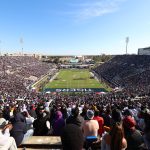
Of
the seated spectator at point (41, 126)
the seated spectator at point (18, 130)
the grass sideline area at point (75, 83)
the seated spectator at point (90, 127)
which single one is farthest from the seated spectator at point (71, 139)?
the grass sideline area at point (75, 83)

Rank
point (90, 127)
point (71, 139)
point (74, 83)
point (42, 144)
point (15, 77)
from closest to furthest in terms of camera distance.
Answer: point (71, 139) → point (42, 144) → point (90, 127) → point (15, 77) → point (74, 83)

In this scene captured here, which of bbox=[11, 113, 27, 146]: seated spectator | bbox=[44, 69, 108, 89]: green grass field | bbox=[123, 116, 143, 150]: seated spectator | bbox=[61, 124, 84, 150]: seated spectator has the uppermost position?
bbox=[61, 124, 84, 150]: seated spectator

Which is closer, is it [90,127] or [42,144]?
[42,144]

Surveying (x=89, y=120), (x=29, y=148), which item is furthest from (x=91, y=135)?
(x=29, y=148)

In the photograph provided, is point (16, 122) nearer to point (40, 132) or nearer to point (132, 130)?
point (40, 132)

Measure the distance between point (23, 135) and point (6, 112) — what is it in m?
6.48

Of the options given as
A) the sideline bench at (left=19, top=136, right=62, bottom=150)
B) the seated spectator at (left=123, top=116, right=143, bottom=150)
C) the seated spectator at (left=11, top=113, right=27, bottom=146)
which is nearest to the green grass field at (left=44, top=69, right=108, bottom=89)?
the seated spectator at (left=11, top=113, right=27, bottom=146)

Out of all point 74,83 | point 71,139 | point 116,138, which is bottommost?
point 74,83

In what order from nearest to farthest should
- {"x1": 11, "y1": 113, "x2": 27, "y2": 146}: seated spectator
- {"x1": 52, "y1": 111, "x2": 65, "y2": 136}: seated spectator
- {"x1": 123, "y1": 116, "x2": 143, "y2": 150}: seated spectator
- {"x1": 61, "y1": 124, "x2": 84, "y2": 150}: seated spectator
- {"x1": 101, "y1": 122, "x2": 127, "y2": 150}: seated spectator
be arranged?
{"x1": 61, "y1": 124, "x2": 84, "y2": 150}: seated spectator, {"x1": 101, "y1": 122, "x2": 127, "y2": 150}: seated spectator, {"x1": 123, "y1": 116, "x2": 143, "y2": 150}: seated spectator, {"x1": 11, "y1": 113, "x2": 27, "y2": 146}: seated spectator, {"x1": 52, "y1": 111, "x2": 65, "y2": 136}: seated spectator

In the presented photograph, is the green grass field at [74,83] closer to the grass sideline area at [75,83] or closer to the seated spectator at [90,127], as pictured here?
the grass sideline area at [75,83]

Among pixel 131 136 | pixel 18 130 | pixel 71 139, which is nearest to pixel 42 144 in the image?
pixel 18 130

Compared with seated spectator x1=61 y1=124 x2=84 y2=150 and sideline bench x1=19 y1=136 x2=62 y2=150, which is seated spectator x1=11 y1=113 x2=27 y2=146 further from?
seated spectator x1=61 y1=124 x2=84 y2=150

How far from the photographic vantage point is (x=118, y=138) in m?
5.71

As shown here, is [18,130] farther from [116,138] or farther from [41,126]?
[116,138]
